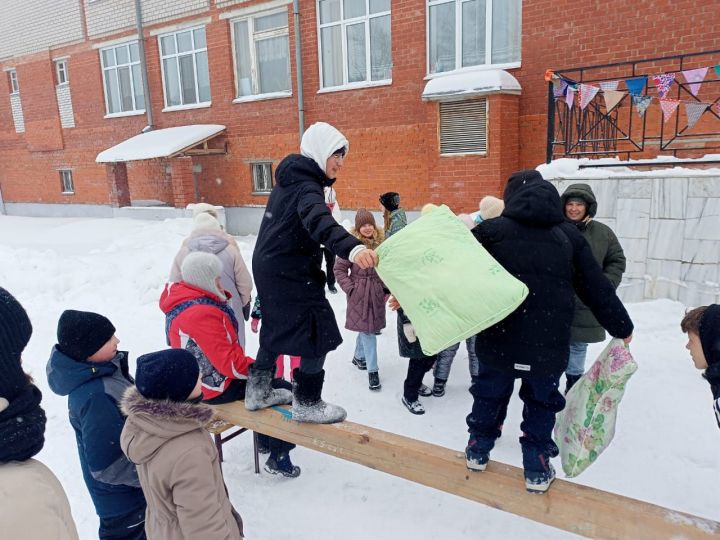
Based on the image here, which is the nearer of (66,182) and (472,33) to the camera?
(472,33)

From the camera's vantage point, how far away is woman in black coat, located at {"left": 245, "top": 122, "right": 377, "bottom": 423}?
2510 mm

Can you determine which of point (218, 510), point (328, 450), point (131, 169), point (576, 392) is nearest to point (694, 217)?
point (576, 392)

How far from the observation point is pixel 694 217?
18.5ft

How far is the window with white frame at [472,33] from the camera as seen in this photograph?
30.5 feet

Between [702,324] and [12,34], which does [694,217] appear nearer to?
[702,324]

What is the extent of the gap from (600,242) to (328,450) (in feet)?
8.57

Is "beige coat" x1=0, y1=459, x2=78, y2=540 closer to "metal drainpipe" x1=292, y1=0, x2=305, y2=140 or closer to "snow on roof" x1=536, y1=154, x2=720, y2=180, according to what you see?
"snow on roof" x1=536, y1=154, x2=720, y2=180

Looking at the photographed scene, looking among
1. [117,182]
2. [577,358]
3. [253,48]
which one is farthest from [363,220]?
[117,182]

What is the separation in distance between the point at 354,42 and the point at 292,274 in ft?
32.4

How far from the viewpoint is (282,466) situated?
11.3 feet

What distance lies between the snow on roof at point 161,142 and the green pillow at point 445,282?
11099mm

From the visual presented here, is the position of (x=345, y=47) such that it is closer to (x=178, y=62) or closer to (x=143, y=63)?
(x=178, y=62)

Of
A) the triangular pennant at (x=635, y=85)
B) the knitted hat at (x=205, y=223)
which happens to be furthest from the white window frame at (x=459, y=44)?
the knitted hat at (x=205, y=223)

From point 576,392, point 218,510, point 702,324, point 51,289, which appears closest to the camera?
point 218,510
